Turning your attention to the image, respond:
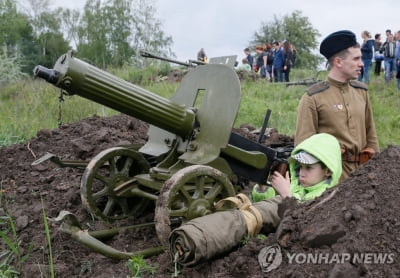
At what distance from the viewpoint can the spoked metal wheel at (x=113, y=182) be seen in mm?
4699

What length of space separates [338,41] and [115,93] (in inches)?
79.5

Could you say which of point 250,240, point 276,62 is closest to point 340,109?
point 250,240

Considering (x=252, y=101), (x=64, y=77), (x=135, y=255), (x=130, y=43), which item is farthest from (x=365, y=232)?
(x=130, y=43)

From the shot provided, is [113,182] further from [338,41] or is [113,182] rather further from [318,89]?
[338,41]

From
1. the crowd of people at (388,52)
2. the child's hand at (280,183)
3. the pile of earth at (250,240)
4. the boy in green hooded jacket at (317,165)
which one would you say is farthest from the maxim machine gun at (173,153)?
the crowd of people at (388,52)

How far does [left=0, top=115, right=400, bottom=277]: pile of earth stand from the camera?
265 cm

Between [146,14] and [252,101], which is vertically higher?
[146,14]

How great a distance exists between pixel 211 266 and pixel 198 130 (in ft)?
5.10

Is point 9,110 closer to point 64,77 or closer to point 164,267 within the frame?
point 64,77

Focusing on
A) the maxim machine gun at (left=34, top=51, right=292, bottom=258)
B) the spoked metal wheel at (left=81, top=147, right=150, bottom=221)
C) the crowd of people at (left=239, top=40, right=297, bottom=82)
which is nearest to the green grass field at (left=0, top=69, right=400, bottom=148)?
the spoked metal wheel at (left=81, top=147, right=150, bottom=221)

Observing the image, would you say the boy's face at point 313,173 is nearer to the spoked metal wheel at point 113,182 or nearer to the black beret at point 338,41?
the black beret at point 338,41

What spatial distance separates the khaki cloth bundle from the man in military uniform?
133cm

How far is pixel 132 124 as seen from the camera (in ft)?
25.9

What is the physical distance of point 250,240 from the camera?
3.32 meters
